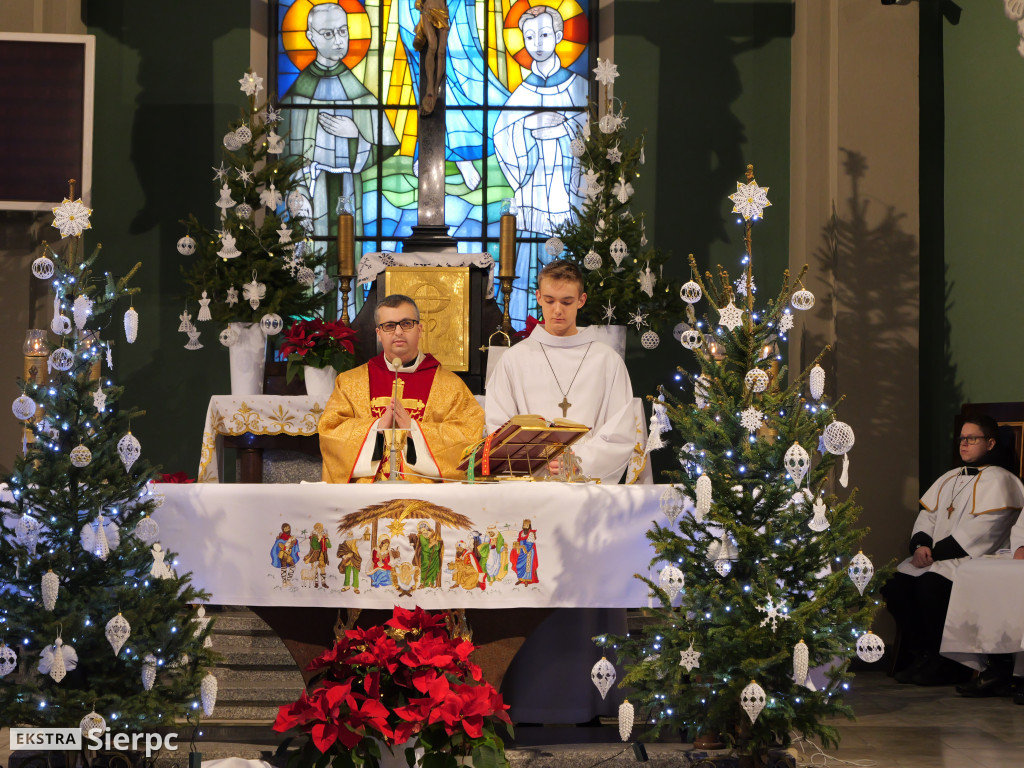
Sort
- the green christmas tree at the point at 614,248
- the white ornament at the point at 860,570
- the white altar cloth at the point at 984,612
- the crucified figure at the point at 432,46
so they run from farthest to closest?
the crucified figure at the point at 432,46, the green christmas tree at the point at 614,248, the white altar cloth at the point at 984,612, the white ornament at the point at 860,570

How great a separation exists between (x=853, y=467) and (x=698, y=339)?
4.21 meters

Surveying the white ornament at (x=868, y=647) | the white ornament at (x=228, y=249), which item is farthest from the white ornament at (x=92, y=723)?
the white ornament at (x=228, y=249)

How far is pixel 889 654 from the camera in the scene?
7949 millimetres

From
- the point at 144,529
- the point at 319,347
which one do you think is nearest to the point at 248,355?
the point at 319,347

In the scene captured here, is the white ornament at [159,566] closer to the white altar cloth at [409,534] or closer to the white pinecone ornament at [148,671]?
the white pinecone ornament at [148,671]

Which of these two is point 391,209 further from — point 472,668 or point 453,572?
point 472,668

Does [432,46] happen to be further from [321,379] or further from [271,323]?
[321,379]

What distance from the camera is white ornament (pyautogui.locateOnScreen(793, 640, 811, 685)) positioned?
13.2 ft

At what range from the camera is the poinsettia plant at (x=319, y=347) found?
22.9ft

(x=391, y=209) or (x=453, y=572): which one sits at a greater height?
(x=391, y=209)

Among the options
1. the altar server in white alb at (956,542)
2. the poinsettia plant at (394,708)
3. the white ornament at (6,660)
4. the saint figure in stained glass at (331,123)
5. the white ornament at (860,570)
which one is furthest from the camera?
the saint figure in stained glass at (331,123)

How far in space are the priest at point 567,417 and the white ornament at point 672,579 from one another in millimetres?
974

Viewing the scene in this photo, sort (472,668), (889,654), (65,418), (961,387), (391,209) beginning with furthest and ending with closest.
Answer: (391,209)
(961,387)
(889,654)
(65,418)
(472,668)

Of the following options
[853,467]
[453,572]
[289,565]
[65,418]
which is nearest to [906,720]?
[853,467]
